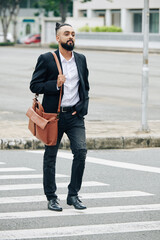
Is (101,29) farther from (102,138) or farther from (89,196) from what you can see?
(89,196)

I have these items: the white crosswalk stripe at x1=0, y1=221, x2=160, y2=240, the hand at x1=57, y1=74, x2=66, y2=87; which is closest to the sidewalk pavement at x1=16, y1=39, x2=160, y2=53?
the hand at x1=57, y1=74, x2=66, y2=87

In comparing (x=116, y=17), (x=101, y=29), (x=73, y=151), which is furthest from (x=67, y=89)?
(x=116, y=17)

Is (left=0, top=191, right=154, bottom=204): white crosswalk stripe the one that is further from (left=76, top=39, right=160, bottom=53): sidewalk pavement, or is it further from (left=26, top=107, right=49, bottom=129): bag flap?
(left=76, top=39, right=160, bottom=53): sidewalk pavement

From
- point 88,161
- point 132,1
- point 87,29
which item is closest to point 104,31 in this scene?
point 87,29

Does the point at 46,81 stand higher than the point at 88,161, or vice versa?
the point at 46,81

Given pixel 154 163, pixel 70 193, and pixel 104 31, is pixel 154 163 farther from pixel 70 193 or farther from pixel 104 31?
pixel 104 31

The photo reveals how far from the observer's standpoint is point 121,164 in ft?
33.3

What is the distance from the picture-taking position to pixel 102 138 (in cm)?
1184

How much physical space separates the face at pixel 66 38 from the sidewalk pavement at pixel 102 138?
493cm

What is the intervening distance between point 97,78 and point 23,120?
12949 millimetres

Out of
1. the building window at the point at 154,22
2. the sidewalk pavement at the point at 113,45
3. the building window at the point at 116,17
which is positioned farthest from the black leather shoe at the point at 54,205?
the building window at the point at 116,17

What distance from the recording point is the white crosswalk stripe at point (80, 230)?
6.01m

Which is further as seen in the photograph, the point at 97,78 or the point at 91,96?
the point at 97,78

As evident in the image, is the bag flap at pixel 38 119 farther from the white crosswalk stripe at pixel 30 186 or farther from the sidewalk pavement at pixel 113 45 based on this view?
the sidewalk pavement at pixel 113 45
